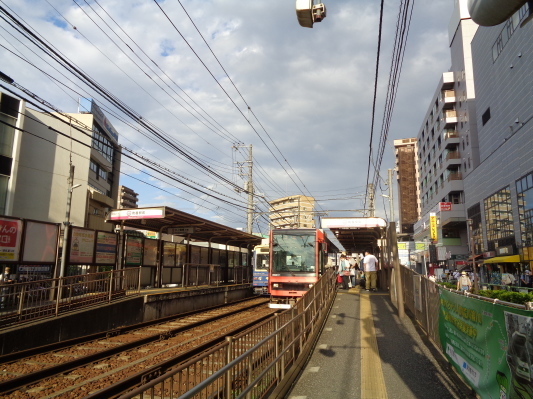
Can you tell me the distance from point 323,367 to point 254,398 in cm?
253

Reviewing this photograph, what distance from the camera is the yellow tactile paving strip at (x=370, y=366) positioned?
5801 millimetres

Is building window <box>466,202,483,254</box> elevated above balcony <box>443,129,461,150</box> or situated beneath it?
situated beneath

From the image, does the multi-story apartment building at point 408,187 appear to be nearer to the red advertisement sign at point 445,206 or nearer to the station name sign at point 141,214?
the red advertisement sign at point 445,206

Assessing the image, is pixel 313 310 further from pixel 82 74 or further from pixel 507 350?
pixel 82 74

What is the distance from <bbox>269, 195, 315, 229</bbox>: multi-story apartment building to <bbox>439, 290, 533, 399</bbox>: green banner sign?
25.8 meters

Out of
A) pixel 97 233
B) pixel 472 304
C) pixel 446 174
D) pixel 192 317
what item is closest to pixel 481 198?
pixel 446 174

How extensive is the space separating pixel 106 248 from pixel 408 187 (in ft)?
302

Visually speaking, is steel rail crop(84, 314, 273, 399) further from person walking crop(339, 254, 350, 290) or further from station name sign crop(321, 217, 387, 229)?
person walking crop(339, 254, 350, 290)

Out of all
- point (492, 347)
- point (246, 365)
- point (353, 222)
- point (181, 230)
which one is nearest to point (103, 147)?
point (181, 230)

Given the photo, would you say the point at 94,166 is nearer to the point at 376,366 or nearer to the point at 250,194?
the point at 250,194

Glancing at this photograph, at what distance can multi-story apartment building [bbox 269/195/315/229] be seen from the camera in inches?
1497

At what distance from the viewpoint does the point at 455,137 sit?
5566 cm

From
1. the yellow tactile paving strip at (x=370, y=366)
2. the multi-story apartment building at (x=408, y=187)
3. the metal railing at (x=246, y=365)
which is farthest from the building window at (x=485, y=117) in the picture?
the multi-story apartment building at (x=408, y=187)

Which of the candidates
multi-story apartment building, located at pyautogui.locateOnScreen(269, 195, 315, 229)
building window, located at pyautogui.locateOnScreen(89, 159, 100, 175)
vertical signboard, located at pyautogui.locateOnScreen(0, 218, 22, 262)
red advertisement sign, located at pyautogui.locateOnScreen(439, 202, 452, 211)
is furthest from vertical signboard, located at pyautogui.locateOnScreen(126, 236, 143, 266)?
red advertisement sign, located at pyautogui.locateOnScreen(439, 202, 452, 211)
